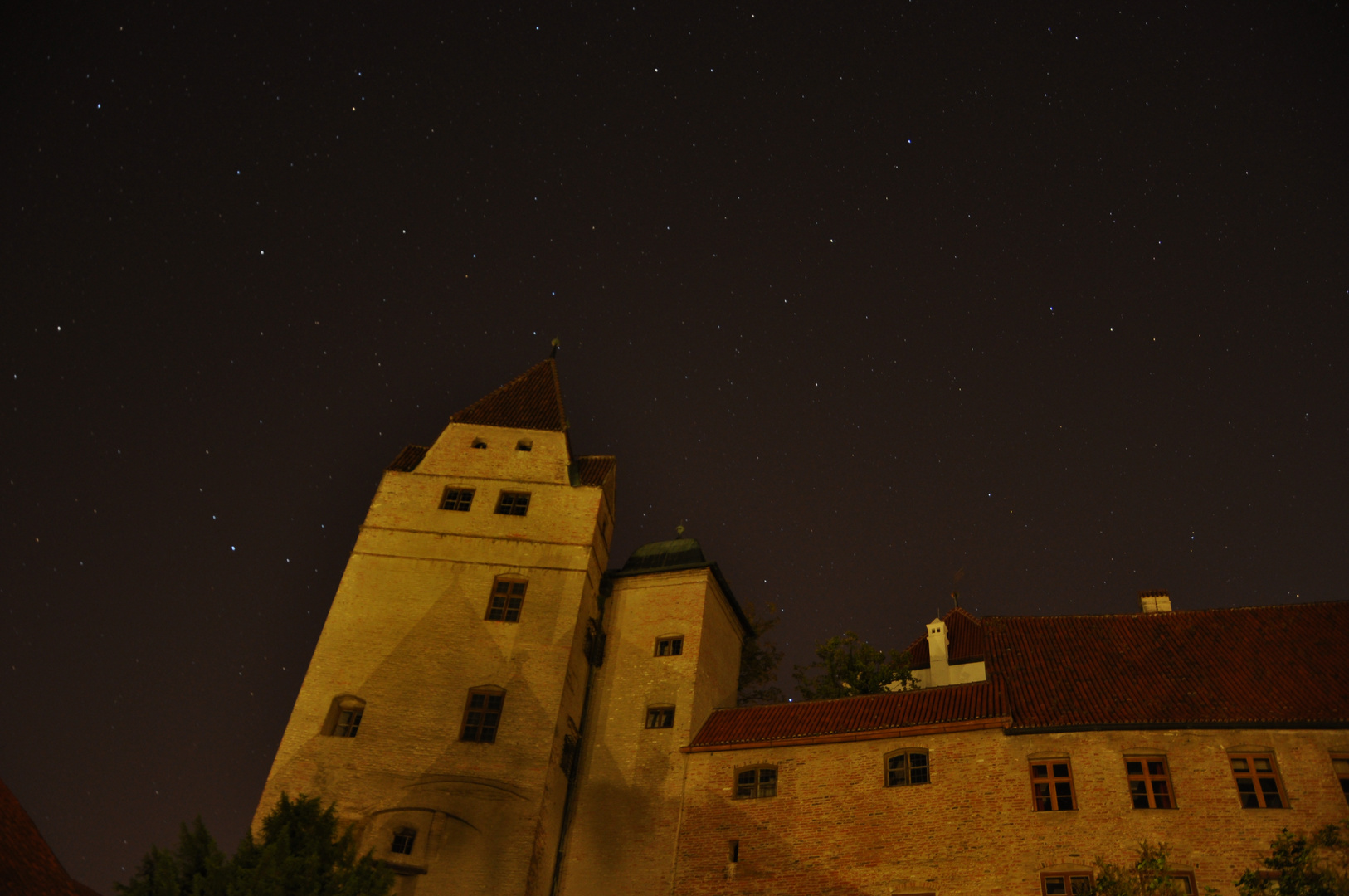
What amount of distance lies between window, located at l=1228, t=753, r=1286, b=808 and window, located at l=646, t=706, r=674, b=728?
1515 centimetres

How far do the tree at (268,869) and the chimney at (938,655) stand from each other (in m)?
24.3

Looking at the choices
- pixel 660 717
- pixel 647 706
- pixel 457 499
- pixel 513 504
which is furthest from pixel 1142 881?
pixel 457 499

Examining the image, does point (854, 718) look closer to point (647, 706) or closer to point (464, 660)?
point (647, 706)

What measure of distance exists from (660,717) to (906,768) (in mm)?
8032

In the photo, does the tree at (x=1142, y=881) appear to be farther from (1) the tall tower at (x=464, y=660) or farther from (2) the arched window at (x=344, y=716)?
(2) the arched window at (x=344, y=716)

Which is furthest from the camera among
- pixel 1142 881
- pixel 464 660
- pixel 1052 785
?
pixel 464 660

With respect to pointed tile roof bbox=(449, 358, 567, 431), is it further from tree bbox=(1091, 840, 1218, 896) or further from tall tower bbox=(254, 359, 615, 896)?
tree bbox=(1091, 840, 1218, 896)

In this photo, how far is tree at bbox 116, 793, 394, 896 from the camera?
18.5 m

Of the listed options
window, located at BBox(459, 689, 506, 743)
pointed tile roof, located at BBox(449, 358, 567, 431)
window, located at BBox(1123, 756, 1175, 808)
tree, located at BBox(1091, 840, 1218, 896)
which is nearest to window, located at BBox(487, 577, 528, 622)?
window, located at BBox(459, 689, 506, 743)

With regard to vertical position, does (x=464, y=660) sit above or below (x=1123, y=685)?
above

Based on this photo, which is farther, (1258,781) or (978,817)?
(978,817)

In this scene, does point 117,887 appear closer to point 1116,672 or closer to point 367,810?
point 367,810

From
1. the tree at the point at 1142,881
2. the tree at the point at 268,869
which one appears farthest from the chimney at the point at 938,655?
the tree at the point at 268,869

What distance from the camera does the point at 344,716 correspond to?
97.1ft
